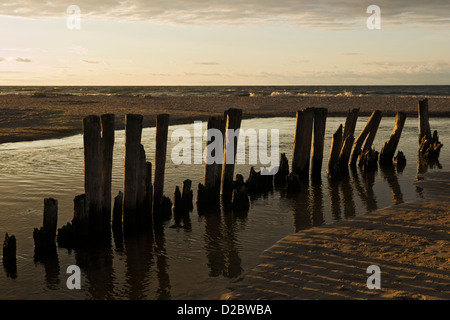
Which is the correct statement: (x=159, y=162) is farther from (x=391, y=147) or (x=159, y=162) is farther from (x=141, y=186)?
(x=391, y=147)

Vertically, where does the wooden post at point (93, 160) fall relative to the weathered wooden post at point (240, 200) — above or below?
above

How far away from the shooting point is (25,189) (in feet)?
41.7

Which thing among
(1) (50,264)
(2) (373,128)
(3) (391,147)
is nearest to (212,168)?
(1) (50,264)

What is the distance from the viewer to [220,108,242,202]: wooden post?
36.5 feet

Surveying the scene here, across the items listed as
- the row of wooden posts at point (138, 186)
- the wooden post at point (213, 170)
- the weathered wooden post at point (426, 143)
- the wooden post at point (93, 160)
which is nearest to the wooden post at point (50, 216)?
the row of wooden posts at point (138, 186)

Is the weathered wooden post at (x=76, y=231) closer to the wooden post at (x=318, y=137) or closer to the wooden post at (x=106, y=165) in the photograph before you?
the wooden post at (x=106, y=165)

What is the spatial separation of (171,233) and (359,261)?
3736 millimetres

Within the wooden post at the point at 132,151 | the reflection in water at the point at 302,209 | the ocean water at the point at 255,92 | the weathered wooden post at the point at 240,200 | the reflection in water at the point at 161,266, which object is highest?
the ocean water at the point at 255,92

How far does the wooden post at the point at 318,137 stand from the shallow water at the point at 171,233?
1.80ft

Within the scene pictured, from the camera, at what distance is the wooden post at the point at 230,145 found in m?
11.1

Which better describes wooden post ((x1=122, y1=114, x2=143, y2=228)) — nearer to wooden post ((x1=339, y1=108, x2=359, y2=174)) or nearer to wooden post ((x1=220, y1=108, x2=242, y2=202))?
wooden post ((x1=220, y1=108, x2=242, y2=202))

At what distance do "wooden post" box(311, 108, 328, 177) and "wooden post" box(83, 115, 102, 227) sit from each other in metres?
7.28
